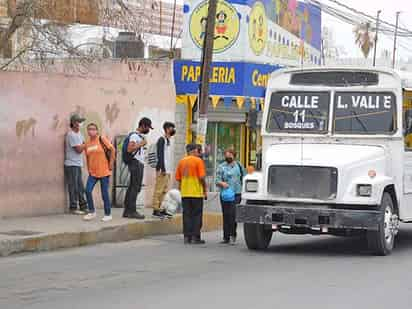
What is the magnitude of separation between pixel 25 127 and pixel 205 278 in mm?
6389

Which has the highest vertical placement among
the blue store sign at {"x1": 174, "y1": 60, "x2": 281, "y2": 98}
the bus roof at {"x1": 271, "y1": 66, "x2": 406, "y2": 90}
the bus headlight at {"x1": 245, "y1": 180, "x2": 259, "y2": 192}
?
the blue store sign at {"x1": 174, "y1": 60, "x2": 281, "y2": 98}

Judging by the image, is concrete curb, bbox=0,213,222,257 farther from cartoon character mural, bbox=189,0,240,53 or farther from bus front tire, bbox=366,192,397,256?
cartoon character mural, bbox=189,0,240,53

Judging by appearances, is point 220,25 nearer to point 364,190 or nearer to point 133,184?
point 133,184

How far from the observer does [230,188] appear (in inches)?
593

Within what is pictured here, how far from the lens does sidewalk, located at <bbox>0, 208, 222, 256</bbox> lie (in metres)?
13.2

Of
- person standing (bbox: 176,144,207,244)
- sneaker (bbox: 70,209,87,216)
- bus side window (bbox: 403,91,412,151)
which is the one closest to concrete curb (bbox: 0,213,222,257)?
person standing (bbox: 176,144,207,244)

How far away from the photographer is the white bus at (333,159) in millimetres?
13180

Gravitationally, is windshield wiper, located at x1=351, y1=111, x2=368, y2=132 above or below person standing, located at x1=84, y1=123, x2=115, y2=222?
above

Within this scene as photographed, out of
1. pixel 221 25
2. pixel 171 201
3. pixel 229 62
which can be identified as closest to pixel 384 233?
pixel 171 201

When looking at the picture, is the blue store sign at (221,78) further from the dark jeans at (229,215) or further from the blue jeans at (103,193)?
the dark jeans at (229,215)

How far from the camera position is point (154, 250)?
1411 centimetres

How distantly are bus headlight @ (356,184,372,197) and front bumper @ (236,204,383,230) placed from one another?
0.85 ft

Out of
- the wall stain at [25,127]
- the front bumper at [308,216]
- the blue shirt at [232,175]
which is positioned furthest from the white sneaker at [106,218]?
the front bumper at [308,216]

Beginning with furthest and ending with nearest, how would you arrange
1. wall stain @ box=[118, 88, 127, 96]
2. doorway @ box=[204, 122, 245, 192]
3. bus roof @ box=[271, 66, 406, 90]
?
doorway @ box=[204, 122, 245, 192]
wall stain @ box=[118, 88, 127, 96]
bus roof @ box=[271, 66, 406, 90]
